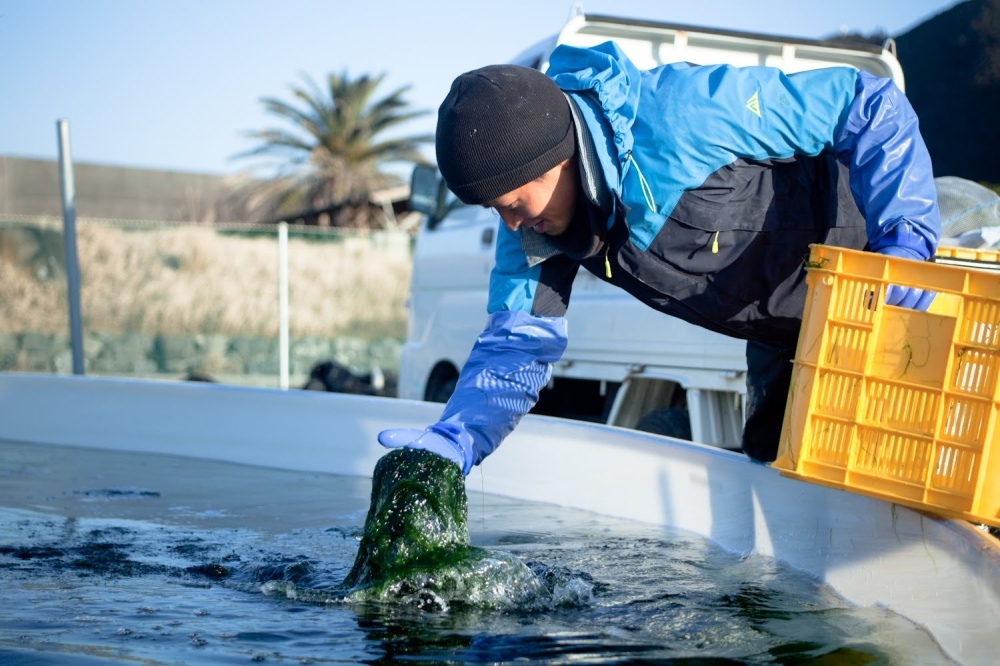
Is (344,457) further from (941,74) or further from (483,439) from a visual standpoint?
(941,74)

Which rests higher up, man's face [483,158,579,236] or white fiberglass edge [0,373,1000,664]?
man's face [483,158,579,236]

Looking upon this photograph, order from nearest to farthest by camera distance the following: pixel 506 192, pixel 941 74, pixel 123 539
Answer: pixel 506 192
pixel 123 539
pixel 941 74

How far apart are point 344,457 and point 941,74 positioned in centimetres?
647

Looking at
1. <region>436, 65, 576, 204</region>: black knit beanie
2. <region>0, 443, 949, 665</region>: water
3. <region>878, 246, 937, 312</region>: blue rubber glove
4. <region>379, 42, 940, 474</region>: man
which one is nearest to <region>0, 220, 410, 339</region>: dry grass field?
<region>0, 443, 949, 665</region>: water

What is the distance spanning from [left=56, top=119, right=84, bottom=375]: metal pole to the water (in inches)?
160

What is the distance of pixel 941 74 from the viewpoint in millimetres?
9016

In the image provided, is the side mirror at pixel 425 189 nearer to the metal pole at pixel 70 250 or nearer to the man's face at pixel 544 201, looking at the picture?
the metal pole at pixel 70 250

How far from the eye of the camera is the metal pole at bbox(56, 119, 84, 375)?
8.22m

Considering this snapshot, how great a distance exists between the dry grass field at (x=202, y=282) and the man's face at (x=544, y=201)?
1152cm

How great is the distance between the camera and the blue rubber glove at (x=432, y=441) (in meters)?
2.88

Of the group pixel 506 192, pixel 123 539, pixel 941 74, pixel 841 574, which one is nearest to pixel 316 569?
pixel 123 539

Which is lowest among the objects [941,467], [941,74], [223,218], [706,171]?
[223,218]

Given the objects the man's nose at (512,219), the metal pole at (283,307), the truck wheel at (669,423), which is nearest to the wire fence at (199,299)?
the metal pole at (283,307)

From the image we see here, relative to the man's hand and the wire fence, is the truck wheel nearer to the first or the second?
the man's hand
